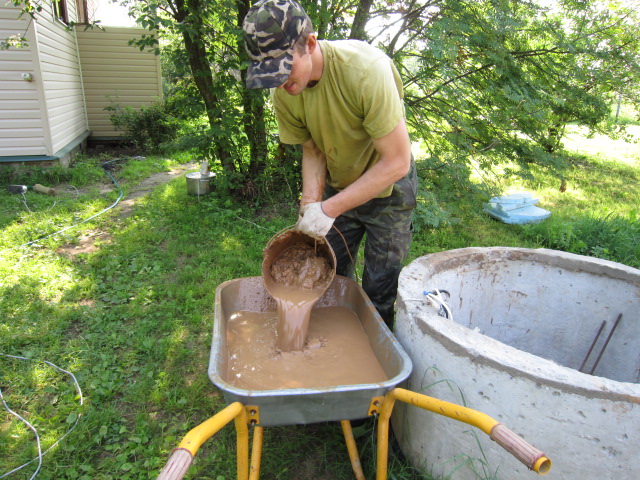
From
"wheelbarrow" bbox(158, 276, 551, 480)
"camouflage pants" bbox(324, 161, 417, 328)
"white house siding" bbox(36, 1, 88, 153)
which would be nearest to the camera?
"wheelbarrow" bbox(158, 276, 551, 480)

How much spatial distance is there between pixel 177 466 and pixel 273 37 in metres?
1.48

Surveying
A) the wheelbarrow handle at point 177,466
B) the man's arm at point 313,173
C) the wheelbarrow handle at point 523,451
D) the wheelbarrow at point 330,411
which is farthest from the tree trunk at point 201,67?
the wheelbarrow handle at point 523,451

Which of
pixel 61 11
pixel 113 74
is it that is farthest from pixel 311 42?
pixel 113 74

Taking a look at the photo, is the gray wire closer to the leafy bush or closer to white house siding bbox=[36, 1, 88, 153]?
the leafy bush

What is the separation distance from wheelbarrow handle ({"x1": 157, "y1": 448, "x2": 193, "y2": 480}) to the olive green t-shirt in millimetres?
1381

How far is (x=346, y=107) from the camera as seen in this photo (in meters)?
1.96

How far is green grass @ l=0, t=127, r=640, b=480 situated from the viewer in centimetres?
220

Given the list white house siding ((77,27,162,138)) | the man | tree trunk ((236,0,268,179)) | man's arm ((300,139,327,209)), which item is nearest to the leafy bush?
the man

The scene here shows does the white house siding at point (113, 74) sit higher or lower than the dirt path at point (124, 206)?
higher

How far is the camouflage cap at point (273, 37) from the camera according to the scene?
1.68 meters

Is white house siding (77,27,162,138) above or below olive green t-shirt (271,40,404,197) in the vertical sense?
below

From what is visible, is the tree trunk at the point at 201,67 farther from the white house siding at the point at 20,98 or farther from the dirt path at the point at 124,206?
the white house siding at the point at 20,98

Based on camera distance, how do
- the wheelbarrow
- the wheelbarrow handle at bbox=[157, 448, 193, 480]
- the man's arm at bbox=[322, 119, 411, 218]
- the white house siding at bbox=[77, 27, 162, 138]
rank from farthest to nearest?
the white house siding at bbox=[77, 27, 162, 138], the man's arm at bbox=[322, 119, 411, 218], the wheelbarrow, the wheelbarrow handle at bbox=[157, 448, 193, 480]

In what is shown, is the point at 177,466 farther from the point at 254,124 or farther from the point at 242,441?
the point at 254,124
